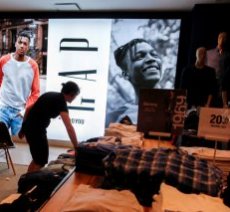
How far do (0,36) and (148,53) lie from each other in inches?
117

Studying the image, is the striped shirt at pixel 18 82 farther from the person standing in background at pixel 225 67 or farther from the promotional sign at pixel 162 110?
the promotional sign at pixel 162 110

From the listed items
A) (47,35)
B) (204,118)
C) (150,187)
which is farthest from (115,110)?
(150,187)

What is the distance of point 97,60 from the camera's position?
16.5 feet

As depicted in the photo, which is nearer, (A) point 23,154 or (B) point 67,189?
(B) point 67,189

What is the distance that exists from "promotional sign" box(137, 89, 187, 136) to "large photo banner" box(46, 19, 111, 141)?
346cm

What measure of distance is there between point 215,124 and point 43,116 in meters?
2.04

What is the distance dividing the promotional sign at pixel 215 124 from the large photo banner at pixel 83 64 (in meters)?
3.66

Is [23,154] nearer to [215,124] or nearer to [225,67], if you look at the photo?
[225,67]

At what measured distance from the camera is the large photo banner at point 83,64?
4992mm

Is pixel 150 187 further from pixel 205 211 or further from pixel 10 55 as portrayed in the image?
pixel 10 55

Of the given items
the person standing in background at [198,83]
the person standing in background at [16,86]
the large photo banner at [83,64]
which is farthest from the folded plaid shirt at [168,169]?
the person standing in background at [16,86]

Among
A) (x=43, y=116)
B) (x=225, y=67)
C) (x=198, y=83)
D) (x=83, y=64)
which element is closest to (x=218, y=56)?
(x=225, y=67)

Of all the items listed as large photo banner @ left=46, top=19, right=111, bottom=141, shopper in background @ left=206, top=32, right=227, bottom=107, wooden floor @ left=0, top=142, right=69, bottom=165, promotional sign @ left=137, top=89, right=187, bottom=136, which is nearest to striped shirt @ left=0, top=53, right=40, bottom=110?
large photo banner @ left=46, top=19, right=111, bottom=141

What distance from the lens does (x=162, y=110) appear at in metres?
1.56
